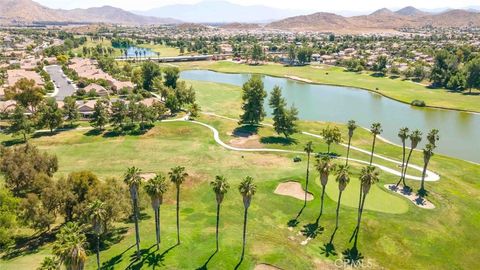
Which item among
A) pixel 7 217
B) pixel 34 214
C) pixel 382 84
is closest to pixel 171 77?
pixel 382 84

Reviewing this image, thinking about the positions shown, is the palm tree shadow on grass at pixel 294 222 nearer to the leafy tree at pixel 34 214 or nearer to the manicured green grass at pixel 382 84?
the leafy tree at pixel 34 214

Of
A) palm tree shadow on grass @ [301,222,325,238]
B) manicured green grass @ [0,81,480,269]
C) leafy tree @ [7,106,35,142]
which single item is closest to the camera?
manicured green grass @ [0,81,480,269]

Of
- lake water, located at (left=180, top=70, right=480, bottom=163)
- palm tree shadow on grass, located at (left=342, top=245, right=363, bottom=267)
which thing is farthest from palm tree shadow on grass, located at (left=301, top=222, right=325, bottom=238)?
lake water, located at (left=180, top=70, right=480, bottom=163)

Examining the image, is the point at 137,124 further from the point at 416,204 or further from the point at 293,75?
the point at 293,75

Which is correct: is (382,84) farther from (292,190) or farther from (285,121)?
(292,190)

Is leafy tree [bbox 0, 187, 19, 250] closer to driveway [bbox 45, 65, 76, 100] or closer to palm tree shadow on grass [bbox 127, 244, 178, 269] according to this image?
palm tree shadow on grass [bbox 127, 244, 178, 269]

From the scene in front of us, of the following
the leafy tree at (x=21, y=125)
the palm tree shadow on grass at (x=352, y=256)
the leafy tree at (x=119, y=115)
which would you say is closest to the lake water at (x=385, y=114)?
the leafy tree at (x=119, y=115)

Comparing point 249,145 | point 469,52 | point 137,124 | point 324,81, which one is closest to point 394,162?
point 249,145
